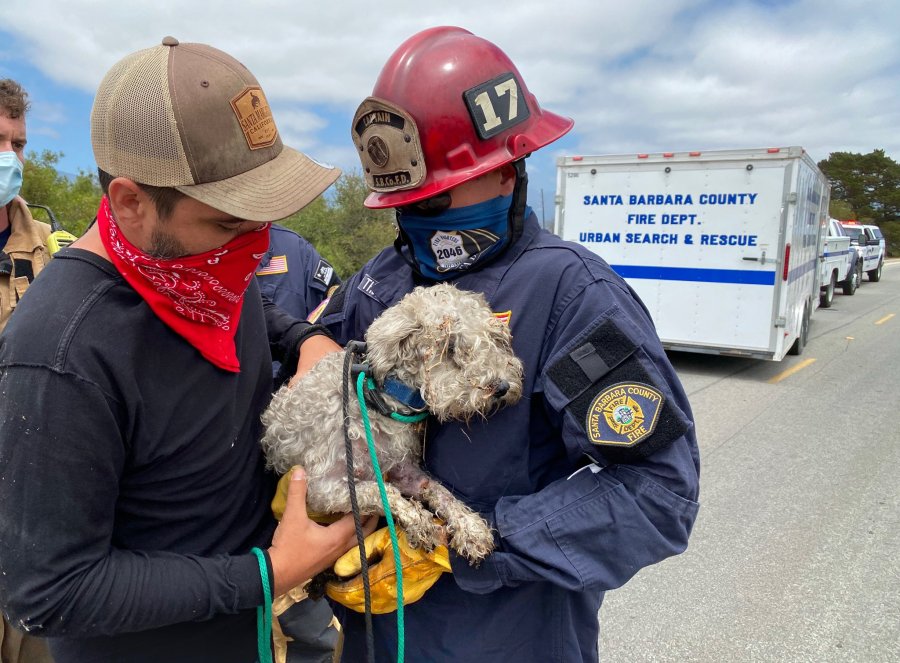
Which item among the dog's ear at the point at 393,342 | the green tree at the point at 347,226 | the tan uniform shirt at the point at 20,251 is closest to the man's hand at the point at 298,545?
the dog's ear at the point at 393,342

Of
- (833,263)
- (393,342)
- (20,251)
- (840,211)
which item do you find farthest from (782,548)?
(840,211)

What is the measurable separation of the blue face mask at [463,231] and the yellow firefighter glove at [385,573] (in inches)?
37.2

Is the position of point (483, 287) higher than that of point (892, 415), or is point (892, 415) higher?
point (483, 287)

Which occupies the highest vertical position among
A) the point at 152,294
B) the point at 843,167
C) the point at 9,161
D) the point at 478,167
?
the point at 9,161

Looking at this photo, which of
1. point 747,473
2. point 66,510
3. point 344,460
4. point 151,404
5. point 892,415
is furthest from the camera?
point 892,415

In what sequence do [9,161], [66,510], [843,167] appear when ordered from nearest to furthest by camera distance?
1. [66,510]
2. [9,161]
3. [843,167]

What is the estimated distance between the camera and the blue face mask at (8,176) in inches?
131

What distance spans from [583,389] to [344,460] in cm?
96

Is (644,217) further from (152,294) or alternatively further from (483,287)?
(152,294)

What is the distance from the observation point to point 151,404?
1.59 metres

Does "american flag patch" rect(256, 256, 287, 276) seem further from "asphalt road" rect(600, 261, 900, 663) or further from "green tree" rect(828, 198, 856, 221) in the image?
"green tree" rect(828, 198, 856, 221)

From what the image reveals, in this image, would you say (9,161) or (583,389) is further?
(9,161)

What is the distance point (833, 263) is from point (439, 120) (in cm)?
2317

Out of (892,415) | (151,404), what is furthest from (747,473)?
(151,404)
